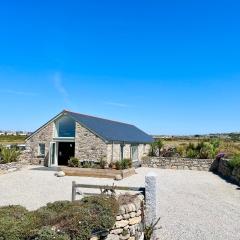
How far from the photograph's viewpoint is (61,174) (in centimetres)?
2534

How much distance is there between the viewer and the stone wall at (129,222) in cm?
900

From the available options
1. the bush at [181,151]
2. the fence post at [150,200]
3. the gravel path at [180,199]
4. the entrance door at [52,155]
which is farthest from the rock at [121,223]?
the bush at [181,151]

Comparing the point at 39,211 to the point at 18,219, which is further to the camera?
the point at 39,211

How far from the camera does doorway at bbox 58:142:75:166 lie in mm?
33906

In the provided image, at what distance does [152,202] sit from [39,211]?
3832 millimetres

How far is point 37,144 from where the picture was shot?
106ft

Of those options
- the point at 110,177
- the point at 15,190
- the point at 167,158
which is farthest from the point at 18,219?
the point at 167,158

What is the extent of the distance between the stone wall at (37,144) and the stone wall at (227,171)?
579 inches

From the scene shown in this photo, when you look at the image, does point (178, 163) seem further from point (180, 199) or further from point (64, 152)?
point (180, 199)

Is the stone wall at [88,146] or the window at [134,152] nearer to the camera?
the stone wall at [88,146]

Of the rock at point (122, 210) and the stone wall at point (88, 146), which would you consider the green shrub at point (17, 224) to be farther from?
the stone wall at point (88, 146)

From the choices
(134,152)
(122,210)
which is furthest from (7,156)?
(122,210)

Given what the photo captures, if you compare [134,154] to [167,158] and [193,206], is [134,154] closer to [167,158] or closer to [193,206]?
[167,158]

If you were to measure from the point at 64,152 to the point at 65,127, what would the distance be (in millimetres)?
3338
